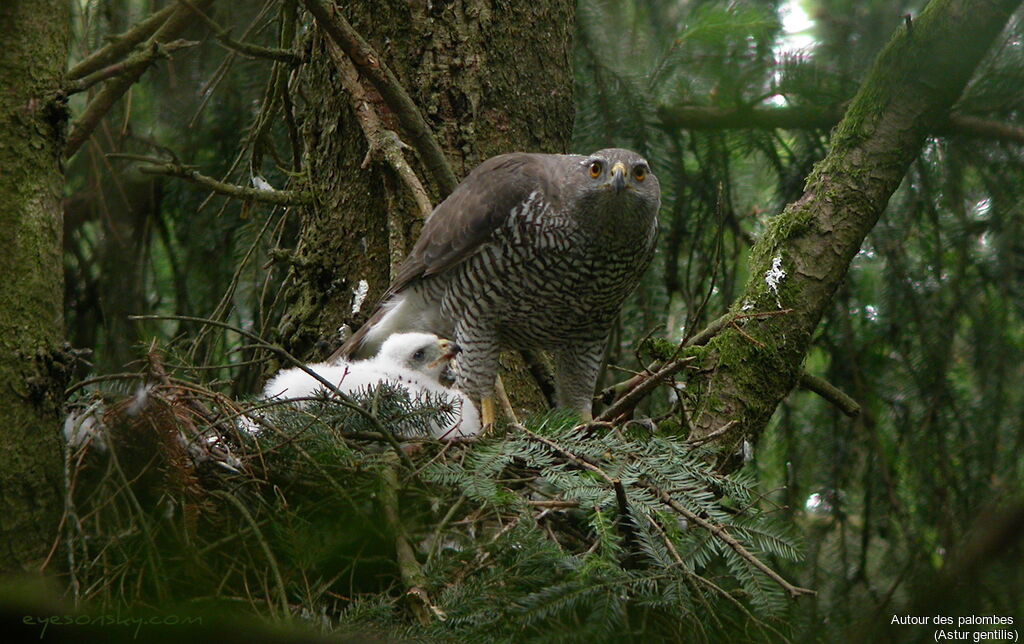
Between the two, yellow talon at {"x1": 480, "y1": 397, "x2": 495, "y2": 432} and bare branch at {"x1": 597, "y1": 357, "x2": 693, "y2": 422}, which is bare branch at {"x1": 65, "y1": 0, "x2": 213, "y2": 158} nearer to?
yellow talon at {"x1": 480, "y1": 397, "x2": 495, "y2": 432}

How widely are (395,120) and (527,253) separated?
0.79 meters

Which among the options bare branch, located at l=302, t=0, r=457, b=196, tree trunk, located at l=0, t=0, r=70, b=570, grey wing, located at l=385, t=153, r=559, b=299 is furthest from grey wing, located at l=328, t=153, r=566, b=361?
tree trunk, located at l=0, t=0, r=70, b=570

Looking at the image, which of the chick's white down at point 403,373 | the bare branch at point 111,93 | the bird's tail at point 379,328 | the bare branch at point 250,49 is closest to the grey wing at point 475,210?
the bird's tail at point 379,328

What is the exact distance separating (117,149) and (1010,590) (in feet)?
11.5

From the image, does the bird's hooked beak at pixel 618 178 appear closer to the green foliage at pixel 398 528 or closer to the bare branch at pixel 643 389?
the bare branch at pixel 643 389

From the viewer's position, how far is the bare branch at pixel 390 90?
10.5ft

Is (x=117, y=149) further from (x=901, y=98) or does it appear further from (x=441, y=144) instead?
(x=901, y=98)

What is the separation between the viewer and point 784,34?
3.89 meters

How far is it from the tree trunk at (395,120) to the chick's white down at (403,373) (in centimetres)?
27

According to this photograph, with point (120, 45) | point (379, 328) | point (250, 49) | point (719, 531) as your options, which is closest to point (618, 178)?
point (379, 328)

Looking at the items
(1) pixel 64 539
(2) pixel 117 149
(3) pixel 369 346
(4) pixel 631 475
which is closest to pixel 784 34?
(3) pixel 369 346

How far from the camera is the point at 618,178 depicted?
3393 millimetres

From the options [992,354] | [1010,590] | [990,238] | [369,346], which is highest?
[990,238]

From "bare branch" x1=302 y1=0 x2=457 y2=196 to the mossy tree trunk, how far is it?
4.14ft
